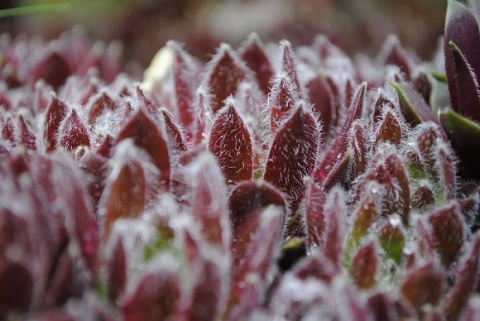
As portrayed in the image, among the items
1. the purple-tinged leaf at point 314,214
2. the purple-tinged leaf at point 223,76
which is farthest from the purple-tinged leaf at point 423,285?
the purple-tinged leaf at point 223,76

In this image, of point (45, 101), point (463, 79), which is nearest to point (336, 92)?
point (463, 79)

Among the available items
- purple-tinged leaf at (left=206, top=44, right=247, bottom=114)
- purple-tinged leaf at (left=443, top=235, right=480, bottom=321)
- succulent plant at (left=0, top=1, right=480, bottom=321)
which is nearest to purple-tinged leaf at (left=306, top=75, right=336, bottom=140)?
succulent plant at (left=0, top=1, right=480, bottom=321)

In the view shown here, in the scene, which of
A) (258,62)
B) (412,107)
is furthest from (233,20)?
(412,107)

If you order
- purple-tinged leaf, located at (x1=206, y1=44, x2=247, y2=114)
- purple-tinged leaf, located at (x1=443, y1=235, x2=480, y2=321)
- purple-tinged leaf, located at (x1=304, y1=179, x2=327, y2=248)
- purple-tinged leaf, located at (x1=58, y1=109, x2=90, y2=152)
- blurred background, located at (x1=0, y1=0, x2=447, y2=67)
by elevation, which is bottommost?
blurred background, located at (x1=0, y1=0, x2=447, y2=67)

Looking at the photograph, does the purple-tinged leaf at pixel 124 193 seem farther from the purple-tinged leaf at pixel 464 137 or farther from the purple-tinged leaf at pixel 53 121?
the purple-tinged leaf at pixel 464 137

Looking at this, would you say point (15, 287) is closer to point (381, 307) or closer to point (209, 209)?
point (209, 209)

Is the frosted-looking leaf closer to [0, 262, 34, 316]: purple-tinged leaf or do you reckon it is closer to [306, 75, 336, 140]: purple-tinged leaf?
[0, 262, 34, 316]: purple-tinged leaf
